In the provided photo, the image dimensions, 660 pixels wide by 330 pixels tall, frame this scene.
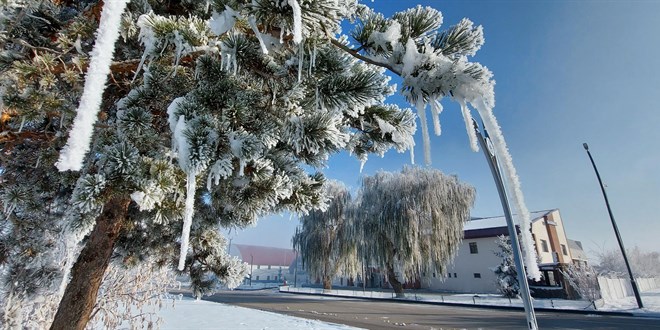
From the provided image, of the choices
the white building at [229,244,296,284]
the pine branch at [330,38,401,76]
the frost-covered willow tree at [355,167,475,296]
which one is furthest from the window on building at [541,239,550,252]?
the white building at [229,244,296,284]

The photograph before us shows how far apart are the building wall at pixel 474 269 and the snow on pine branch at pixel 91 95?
27.3 meters

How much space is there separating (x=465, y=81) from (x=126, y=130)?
1.55m

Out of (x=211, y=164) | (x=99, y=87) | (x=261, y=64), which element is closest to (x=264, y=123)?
(x=261, y=64)

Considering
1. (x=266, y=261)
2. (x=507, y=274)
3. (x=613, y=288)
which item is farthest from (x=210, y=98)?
(x=266, y=261)

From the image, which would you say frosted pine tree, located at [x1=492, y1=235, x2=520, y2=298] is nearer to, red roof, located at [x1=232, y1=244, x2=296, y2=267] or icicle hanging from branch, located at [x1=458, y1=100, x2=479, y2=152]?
icicle hanging from branch, located at [x1=458, y1=100, x2=479, y2=152]

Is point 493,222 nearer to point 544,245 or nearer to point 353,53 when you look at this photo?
point 544,245

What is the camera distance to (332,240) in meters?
23.2

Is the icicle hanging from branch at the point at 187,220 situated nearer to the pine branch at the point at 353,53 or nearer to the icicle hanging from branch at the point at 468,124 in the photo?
the pine branch at the point at 353,53

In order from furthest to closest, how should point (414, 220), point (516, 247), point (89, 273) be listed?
point (414, 220) → point (516, 247) → point (89, 273)

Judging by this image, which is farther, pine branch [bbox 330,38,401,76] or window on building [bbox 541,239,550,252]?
window on building [bbox 541,239,550,252]

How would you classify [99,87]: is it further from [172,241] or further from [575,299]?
[575,299]

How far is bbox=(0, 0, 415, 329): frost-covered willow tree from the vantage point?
4.18 ft

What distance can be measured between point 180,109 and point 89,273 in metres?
1.75

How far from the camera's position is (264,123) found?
5.73ft
